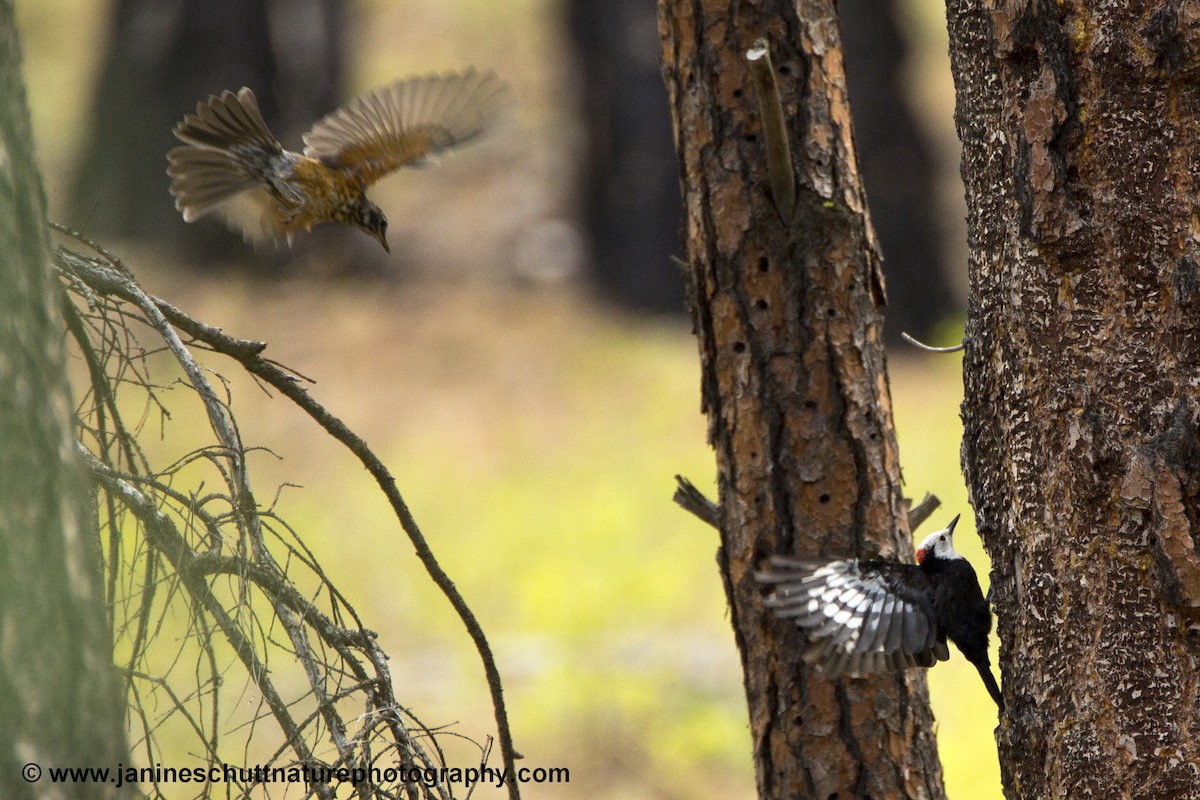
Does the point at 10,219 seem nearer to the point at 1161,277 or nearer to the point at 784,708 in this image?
the point at 1161,277

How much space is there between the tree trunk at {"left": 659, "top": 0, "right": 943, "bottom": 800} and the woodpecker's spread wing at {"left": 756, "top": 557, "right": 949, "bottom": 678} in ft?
0.89

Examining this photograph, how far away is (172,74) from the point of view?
36.6ft

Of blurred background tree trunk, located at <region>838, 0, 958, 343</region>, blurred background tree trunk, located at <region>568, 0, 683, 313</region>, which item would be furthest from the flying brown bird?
blurred background tree trunk, located at <region>838, 0, 958, 343</region>

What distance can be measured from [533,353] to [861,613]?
8.37m

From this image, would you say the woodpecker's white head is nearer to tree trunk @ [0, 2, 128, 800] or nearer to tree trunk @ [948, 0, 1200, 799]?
tree trunk @ [948, 0, 1200, 799]

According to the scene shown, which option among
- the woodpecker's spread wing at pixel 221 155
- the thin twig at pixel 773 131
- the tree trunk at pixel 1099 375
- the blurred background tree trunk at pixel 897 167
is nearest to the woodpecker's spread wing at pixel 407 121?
the woodpecker's spread wing at pixel 221 155

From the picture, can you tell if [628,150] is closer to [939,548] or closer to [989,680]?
[939,548]

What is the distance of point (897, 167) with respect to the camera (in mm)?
11188

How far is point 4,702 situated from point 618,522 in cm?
737

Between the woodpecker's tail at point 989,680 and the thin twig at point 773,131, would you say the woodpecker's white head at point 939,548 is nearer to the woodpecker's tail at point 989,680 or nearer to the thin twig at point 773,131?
the woodpecker's tail at point 989,680

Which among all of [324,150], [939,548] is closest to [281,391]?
[939,548]

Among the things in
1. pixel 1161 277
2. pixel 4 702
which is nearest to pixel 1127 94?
pixel 1161 277

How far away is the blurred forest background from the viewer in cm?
706

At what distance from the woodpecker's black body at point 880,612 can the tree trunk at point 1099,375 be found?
45 centimetres
